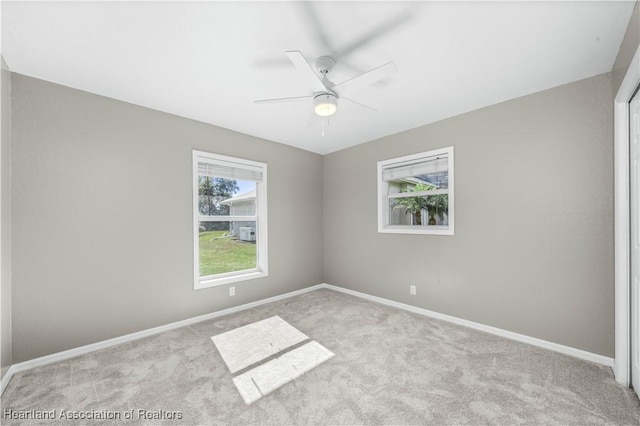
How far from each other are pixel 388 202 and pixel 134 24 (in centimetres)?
339

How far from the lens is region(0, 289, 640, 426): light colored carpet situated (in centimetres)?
163

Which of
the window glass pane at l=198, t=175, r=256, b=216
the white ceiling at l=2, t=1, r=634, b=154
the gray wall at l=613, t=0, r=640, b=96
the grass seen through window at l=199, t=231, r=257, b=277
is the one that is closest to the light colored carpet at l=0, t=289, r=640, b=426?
the grass seen through window at l=199, t=231, r=257, b=277

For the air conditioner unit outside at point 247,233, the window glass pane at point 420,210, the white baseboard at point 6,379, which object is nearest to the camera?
the white baseboard at point 6,379

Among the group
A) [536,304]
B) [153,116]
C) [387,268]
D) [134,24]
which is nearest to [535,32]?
[536,304]

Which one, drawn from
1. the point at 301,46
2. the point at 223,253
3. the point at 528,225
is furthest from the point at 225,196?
the point at 528,225

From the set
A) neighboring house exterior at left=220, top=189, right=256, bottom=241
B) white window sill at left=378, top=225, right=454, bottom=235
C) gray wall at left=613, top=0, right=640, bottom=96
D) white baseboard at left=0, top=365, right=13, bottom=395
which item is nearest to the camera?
gray wall at left=613, top=0, right=640, bottom=96

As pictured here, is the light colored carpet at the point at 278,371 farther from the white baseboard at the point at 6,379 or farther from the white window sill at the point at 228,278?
the white baseboard at the point at 6,379

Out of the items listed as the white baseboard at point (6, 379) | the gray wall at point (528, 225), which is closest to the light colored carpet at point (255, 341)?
the white baseboard at point (6, 379)

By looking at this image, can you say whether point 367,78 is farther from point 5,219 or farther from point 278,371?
point 5,219

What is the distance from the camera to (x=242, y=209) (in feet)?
12.5

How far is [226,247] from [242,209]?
596 millimetres

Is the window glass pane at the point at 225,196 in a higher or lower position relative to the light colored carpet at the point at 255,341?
higher

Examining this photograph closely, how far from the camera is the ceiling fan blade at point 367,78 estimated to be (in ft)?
5.54

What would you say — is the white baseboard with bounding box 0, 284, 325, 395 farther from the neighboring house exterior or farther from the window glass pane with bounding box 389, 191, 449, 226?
the window glass pane with bounding box 389, 191, 449, 226
